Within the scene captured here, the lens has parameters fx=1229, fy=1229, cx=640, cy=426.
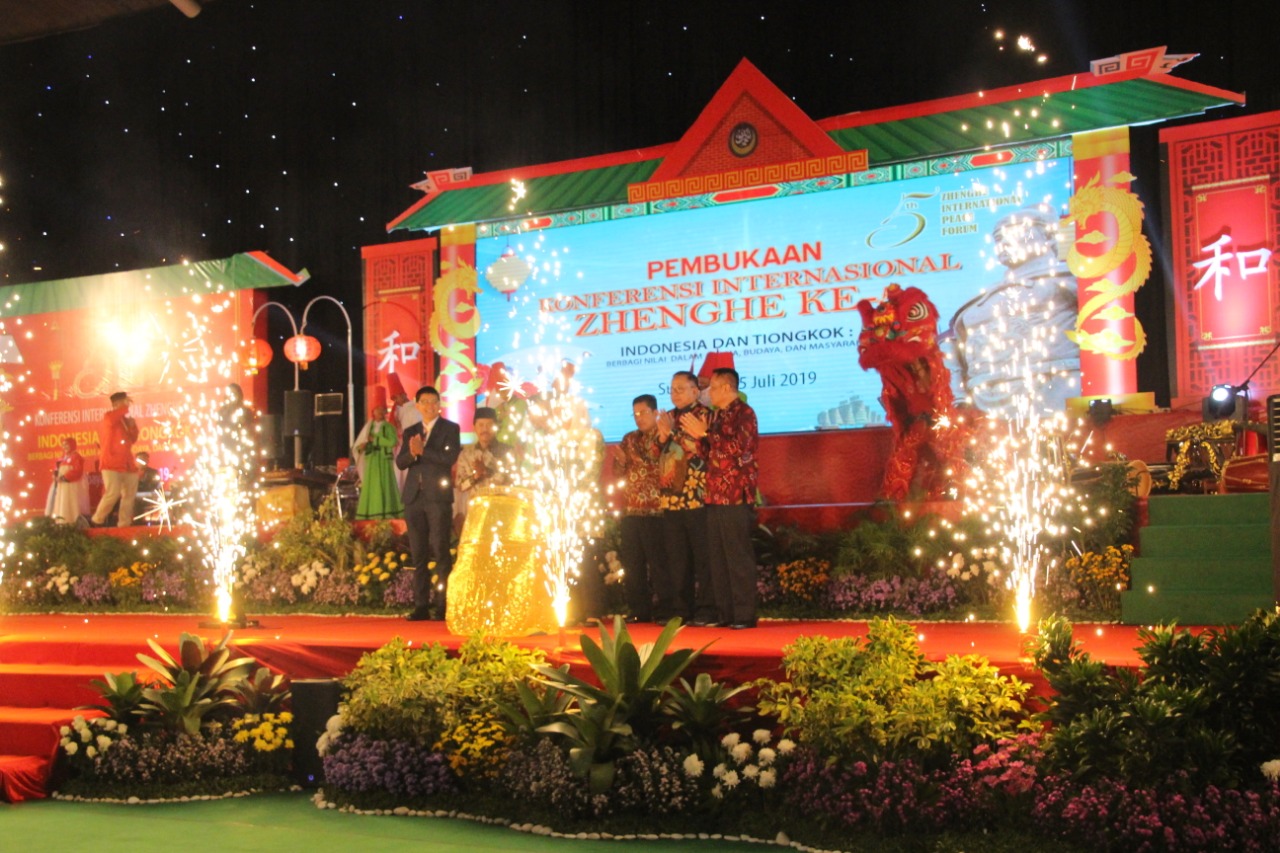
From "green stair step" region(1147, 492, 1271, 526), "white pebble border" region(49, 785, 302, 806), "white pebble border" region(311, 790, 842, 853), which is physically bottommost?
"white pebble border" region(49, 785, 302, 806)

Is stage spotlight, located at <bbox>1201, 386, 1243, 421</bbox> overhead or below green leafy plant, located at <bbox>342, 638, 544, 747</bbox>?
overhead

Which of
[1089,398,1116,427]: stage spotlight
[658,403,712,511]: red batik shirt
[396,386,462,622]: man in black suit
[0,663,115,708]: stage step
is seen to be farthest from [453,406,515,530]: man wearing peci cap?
[1089,398,1116,427]: stage spotlight

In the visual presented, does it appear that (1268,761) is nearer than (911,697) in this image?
Yes

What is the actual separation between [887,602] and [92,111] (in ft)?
32.8

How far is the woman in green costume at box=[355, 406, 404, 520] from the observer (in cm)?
964

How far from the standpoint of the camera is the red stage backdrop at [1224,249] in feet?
27.9

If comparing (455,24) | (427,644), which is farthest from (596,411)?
(427,644)

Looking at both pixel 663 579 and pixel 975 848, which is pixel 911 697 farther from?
pixel 663 579

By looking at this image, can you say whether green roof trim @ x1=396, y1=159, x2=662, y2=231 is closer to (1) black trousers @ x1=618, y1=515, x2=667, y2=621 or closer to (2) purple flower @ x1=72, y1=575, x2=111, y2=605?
(2) purple flower @ x1=72, y1=575, x2=111, y2=605

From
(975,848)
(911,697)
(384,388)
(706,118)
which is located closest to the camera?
(975,848)

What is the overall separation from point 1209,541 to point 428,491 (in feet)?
13.3

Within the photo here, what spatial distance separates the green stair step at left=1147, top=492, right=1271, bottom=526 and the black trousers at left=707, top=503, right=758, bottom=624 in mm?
2193

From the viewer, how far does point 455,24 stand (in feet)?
36.0

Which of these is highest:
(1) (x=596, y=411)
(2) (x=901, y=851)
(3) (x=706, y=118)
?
(3) (x=706, y=118)
